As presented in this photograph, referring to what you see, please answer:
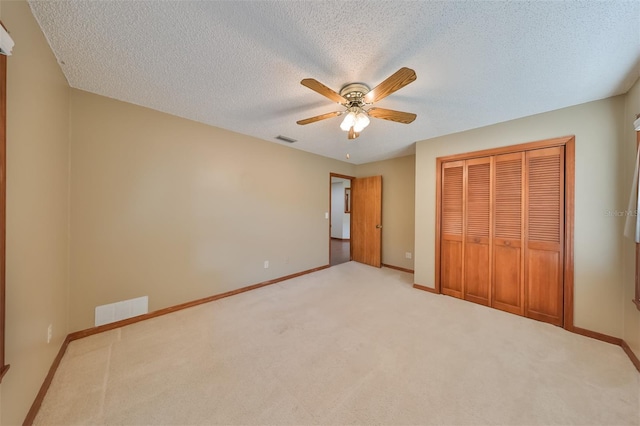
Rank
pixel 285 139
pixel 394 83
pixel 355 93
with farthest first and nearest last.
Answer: pixel 285 139, pixel 355 93, pixel 394 83

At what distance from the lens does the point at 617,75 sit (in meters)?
1.82

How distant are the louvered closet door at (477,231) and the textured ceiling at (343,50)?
0.80 metres

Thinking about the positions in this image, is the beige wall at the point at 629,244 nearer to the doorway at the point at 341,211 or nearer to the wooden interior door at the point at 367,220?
the wooden interior door at the point at 367,220

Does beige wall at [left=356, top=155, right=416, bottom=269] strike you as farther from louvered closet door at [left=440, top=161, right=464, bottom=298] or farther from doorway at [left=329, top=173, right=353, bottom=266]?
doorway at [left=329, top=173, right=353, bottom=266]

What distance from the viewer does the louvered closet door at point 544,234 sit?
2.43 meters

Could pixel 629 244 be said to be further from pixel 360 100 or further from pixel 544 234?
pixel 360 100

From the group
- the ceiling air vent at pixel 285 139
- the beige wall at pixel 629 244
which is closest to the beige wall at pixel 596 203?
the beige wall at pixel 629 244

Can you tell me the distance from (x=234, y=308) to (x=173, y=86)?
253 centimetres


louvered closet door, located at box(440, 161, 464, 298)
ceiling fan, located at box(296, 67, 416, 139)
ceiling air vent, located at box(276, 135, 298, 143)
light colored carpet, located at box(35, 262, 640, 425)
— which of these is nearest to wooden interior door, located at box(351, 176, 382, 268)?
louvered closet door, located at box(440, 161, 464, 298)

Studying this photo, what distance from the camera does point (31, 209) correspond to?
4.56 ft

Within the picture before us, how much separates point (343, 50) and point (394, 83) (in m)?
0.42

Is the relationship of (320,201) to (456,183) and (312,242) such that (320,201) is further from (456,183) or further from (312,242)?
(456,183)

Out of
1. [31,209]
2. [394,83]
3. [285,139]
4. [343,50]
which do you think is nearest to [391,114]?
[394,83]

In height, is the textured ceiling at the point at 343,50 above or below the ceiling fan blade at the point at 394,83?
above
